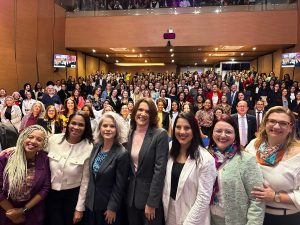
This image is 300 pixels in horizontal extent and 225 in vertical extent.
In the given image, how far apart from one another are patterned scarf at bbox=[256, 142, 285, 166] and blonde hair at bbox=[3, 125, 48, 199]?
5.87ft

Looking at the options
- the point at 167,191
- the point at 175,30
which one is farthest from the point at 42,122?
the point at 175,30

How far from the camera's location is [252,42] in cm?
1254

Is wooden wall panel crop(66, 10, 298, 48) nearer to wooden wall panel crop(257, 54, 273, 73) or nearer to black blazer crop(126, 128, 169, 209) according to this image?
wooden wall panel crop(257, 54, 273, 73)

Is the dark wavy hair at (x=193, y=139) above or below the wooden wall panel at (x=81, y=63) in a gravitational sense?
below

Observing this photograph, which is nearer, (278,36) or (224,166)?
(224,166)

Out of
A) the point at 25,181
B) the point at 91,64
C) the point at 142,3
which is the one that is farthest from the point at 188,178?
the point at 91,64

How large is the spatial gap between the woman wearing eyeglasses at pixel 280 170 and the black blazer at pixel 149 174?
0.69 metres

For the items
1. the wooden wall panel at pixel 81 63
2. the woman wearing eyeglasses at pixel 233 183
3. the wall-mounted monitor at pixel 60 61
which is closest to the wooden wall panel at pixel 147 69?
the wooden wall panel at pixel 81 63

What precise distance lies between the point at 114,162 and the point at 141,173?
234 mm

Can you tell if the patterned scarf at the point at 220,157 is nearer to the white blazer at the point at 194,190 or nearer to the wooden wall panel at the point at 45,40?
the white blazer at the point at 194,190

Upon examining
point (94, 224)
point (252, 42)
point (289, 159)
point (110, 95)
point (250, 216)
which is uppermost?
point (252, 42)

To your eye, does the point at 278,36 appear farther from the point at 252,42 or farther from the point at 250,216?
the point at 250,216

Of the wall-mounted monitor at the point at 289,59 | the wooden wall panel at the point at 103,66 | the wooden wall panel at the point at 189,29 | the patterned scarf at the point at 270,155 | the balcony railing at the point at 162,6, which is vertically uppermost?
the balcony railing at the point at 162,6

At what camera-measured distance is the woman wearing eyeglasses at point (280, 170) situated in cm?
178
